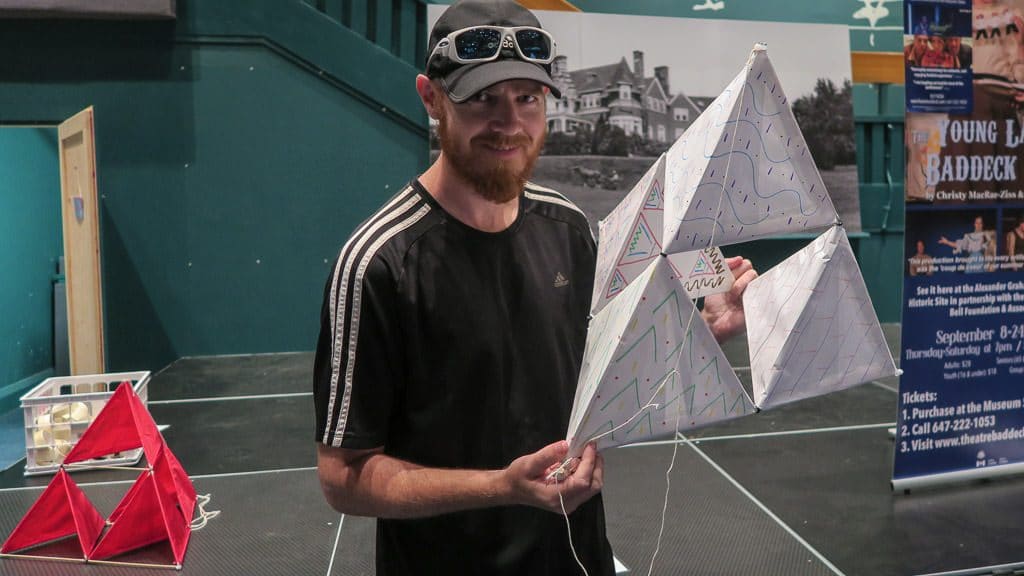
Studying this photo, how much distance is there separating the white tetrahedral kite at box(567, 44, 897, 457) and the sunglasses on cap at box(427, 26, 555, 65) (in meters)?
0.25

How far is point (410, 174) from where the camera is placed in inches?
234

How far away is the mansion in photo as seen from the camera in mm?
5984

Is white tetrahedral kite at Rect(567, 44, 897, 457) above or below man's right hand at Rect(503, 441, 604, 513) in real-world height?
above

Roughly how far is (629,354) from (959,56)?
2730mm

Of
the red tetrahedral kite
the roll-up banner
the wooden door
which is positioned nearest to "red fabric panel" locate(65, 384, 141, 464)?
the red tetrahedral kite

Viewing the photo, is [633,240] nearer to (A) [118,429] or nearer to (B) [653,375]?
(B) [653,375]

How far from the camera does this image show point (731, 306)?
1203 millimetres

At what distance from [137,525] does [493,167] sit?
7.37ft

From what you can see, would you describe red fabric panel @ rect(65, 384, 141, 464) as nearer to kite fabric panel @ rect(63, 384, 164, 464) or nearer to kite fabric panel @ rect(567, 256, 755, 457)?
kite fabric panel @ rect(63, 384, 164, 464)

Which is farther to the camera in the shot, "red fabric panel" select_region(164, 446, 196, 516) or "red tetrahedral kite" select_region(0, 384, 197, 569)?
"red fabric panel" select_region(164, 446, 196, 516)

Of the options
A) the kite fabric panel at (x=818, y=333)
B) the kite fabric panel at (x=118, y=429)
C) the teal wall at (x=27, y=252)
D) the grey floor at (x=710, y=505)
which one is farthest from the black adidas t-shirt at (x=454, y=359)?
the teal wall at (x=27, y=252)

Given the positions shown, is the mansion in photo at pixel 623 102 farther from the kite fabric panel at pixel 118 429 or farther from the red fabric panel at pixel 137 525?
the red fabric panel at pixel 137 525

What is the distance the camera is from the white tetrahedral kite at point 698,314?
935 mm

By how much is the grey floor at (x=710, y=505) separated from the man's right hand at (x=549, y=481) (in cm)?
165
